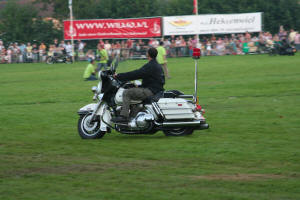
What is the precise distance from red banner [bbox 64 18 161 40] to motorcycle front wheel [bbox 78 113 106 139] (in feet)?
142

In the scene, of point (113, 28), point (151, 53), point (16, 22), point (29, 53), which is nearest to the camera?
point (151, 53)

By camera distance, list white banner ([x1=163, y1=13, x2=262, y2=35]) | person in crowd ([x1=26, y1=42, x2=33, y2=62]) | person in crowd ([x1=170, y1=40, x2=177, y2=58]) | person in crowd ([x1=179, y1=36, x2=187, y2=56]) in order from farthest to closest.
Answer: white banner ([x1=163, y1=13, x2=262, y2=35]), person in crowd ([x1=26, y1=42, x2=33, y2=62]), person in crowd ([x1=170, y1=40, x2=177, y2=58]), person in crowd ([x1=179, y1=36, x2=187, y2=56])

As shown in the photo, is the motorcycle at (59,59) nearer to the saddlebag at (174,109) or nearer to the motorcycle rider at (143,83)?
the motorcycle rider at (143,83)

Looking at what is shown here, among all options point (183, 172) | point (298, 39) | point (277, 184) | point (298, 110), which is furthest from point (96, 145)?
point (298, 39)

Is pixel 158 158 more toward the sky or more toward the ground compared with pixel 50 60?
more toward the sky

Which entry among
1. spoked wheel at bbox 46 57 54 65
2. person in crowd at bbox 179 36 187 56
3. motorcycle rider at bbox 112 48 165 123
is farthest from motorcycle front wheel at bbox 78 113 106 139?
person in crowd at bbox 179 36 187 56

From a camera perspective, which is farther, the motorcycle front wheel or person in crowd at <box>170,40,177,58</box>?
person in crowd at <box>170,40,177,58</box>

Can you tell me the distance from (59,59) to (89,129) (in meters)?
40.0

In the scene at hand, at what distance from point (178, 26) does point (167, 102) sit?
44.4 metres

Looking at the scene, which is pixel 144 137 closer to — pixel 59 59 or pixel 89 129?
pixel 89 129

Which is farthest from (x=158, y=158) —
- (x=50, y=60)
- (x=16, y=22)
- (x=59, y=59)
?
(x=16, y=22)

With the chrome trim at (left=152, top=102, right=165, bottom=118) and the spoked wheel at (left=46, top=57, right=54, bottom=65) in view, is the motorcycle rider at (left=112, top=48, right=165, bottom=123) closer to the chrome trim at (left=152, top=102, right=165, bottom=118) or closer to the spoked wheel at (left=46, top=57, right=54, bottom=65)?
the chrome trim at (left=152, top=102, right=165, bottom=118)

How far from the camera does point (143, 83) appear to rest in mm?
11352

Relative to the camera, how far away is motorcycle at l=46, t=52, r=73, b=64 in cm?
4978
